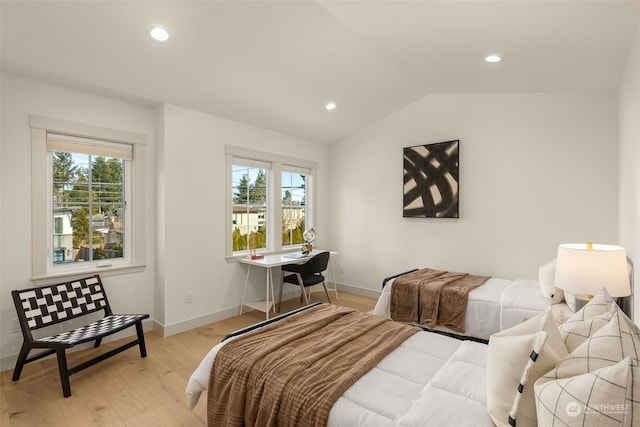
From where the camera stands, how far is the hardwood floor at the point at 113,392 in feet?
7.11

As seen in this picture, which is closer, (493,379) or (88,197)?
(493,379)

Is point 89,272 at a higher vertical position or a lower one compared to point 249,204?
lower

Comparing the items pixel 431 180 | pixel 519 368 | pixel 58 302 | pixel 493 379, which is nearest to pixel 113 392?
pixel 58 302

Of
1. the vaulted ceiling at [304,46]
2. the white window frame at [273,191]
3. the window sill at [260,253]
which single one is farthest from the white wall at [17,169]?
the window sill at [260,253]

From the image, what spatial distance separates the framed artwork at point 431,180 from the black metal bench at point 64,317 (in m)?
3.48

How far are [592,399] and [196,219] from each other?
11.8 ft

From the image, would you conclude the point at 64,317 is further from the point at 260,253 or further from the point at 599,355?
the point at 599,355

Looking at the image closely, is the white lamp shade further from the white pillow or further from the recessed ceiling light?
the recessed ceiling light

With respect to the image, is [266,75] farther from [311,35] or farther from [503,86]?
[503,86]

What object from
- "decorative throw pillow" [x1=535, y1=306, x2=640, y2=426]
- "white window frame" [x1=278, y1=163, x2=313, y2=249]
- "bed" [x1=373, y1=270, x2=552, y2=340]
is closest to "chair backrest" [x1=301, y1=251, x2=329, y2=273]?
"white window frame" [x1=278, y1=163, x2=313, y2=249]

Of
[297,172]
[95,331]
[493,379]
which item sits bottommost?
[95,331]

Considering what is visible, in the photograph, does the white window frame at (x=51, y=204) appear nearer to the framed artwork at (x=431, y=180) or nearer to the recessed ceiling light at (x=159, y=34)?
the recessed ceiling light at (x=159, y=34)

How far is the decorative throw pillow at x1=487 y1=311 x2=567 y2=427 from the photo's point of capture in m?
1.18

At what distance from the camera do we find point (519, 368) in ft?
4.02
